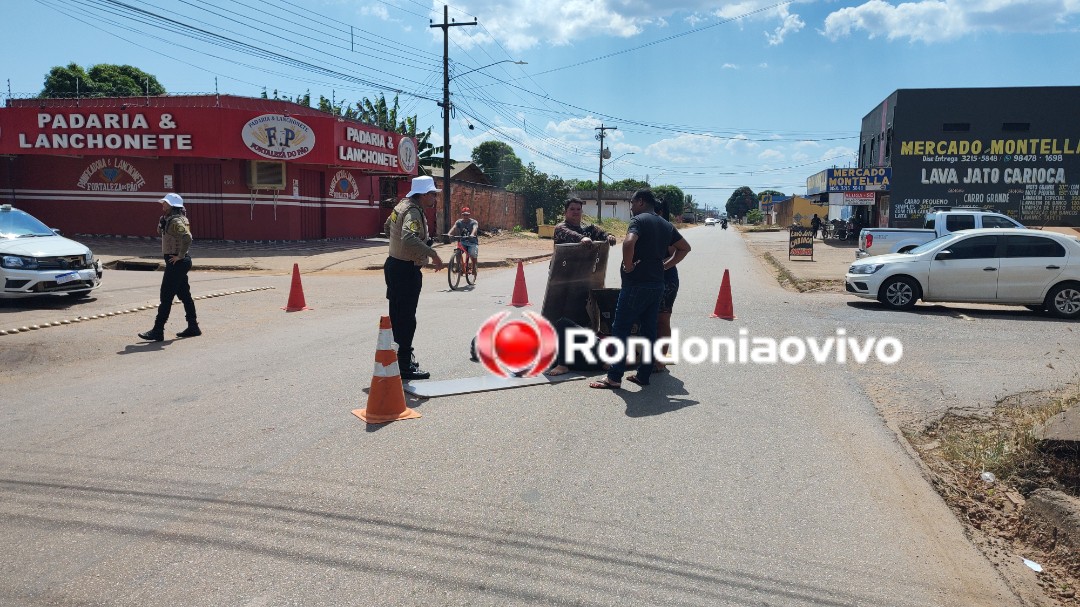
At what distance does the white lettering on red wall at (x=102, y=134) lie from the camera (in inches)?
959

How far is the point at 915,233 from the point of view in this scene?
18344 millimetres

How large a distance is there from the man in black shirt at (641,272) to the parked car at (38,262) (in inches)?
368

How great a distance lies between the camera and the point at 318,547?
3.70m

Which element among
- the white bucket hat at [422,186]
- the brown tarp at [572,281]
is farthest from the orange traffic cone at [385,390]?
the brown tarp at [572,281]

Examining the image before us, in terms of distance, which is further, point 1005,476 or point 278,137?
point 278,137

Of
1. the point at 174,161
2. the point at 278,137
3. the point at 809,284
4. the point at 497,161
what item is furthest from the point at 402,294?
the point at 497,161

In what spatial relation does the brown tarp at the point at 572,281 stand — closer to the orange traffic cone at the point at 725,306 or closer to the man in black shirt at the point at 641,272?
the man in black shirt at the point at 641,272

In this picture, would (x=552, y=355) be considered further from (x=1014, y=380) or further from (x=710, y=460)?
(x=1014, y=380)

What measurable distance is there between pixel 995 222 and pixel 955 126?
2010 cm

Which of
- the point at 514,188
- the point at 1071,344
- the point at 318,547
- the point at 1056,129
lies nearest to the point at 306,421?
the point at 318,547

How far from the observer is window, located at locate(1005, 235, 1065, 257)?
12.6m

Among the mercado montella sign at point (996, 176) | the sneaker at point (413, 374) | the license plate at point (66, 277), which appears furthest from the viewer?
the mercado montella sign at point (996, 176)

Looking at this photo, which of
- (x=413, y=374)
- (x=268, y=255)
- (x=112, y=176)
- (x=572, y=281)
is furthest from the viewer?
(x=112, y=176)

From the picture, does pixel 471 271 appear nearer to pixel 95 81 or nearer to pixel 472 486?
pixel 472 486
